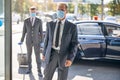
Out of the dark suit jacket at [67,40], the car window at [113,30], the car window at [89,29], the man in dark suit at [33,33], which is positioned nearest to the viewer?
the dark suit jacket at [67,40]

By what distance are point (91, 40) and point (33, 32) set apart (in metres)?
1.20

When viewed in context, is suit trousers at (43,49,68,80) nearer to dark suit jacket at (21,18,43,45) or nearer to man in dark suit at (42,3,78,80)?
man in dark suit at (42,3,78,80)

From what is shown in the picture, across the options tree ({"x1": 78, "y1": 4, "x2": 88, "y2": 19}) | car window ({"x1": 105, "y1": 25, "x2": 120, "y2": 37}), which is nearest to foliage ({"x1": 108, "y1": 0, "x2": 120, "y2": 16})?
tree ({"x1": 78, "y1": 4, "x2": 88, "y2": 19})

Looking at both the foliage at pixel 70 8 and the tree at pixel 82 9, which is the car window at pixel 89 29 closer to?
the tree at pixel 82 9

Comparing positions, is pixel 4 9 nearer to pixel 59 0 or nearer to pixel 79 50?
pixel 59 0

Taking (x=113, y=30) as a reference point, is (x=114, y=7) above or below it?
above

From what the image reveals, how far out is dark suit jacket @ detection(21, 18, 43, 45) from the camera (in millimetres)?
4105

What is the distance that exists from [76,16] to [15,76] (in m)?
1.33

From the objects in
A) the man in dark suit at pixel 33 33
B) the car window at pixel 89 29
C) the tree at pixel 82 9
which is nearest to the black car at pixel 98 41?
the car window at pixel 89 29

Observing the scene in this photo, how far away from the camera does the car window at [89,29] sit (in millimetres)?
4684

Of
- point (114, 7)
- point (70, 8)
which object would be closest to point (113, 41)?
point (114, 7)

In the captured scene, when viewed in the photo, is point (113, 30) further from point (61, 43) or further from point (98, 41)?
point (61, 43)

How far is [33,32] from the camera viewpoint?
4.16m

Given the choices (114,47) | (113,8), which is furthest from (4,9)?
(114,47)
